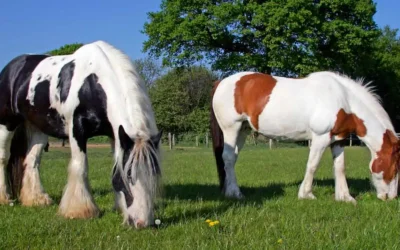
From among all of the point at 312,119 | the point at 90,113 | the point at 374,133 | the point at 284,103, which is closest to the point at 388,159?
the point at 374,133

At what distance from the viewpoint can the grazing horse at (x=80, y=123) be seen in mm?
4938

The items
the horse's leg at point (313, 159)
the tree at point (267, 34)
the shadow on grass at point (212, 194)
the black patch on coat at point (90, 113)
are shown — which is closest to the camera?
the black patch on coat at point (90, 113)

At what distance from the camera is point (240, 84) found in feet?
28.6

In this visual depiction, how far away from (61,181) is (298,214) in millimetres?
6069

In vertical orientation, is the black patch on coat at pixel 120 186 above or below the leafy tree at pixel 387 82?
below

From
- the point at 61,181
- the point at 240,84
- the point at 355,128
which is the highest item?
the point at 240,84

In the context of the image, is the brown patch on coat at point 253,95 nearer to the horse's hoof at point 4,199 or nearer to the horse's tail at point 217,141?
the horse's tail at point 217,141

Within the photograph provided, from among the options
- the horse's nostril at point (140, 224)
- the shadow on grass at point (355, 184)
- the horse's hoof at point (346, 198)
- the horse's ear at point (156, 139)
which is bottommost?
the shadow on grass at point (355, 184)

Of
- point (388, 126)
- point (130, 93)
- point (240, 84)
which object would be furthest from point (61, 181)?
point (388, 126)

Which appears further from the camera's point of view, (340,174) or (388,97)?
(388,97)

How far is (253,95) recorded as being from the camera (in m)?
8.46

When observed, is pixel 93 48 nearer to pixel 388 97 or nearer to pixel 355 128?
pixel 355 128

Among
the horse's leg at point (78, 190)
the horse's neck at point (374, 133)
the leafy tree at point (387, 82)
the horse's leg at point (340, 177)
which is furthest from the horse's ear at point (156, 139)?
the leafy tree at point (387, 82)

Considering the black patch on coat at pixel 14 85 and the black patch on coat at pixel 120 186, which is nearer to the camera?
the black patch on coat at pixel 120 186
